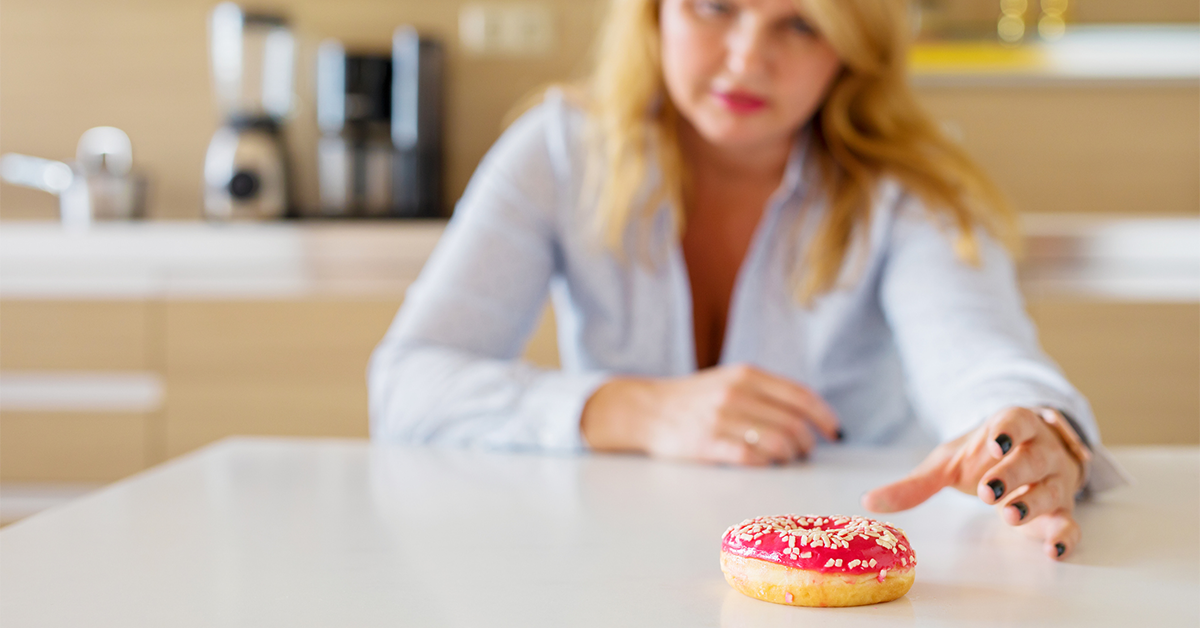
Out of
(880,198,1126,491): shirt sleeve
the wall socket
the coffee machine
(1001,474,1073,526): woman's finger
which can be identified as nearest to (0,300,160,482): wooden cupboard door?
the coffee machine

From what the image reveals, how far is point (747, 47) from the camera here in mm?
1111

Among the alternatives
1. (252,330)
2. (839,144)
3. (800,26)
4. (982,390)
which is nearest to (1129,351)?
(839,144)

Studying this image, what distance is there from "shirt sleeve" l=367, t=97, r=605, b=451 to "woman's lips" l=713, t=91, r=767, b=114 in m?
0.23

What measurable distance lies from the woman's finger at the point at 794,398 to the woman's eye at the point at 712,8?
0.43 m

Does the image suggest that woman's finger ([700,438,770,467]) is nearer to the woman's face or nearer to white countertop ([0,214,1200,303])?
the woman's face

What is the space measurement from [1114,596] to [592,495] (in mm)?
324

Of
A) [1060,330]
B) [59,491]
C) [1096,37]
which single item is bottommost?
[59,491]

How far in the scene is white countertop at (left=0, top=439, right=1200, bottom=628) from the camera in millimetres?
450

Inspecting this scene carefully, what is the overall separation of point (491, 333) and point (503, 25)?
68.0 inches

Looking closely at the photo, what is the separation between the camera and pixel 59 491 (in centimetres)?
213

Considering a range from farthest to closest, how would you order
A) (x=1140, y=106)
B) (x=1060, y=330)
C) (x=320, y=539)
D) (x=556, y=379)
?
(x=1140, y=106), (x=1060, y=330), (x=556, y=379), (x=320, y=539)

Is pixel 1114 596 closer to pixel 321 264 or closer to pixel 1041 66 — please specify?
pixel 321 264

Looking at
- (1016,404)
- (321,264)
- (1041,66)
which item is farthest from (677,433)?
(1041,66)

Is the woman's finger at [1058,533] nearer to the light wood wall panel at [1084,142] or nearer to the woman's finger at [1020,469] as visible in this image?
the woman's finger at [1020,469]
